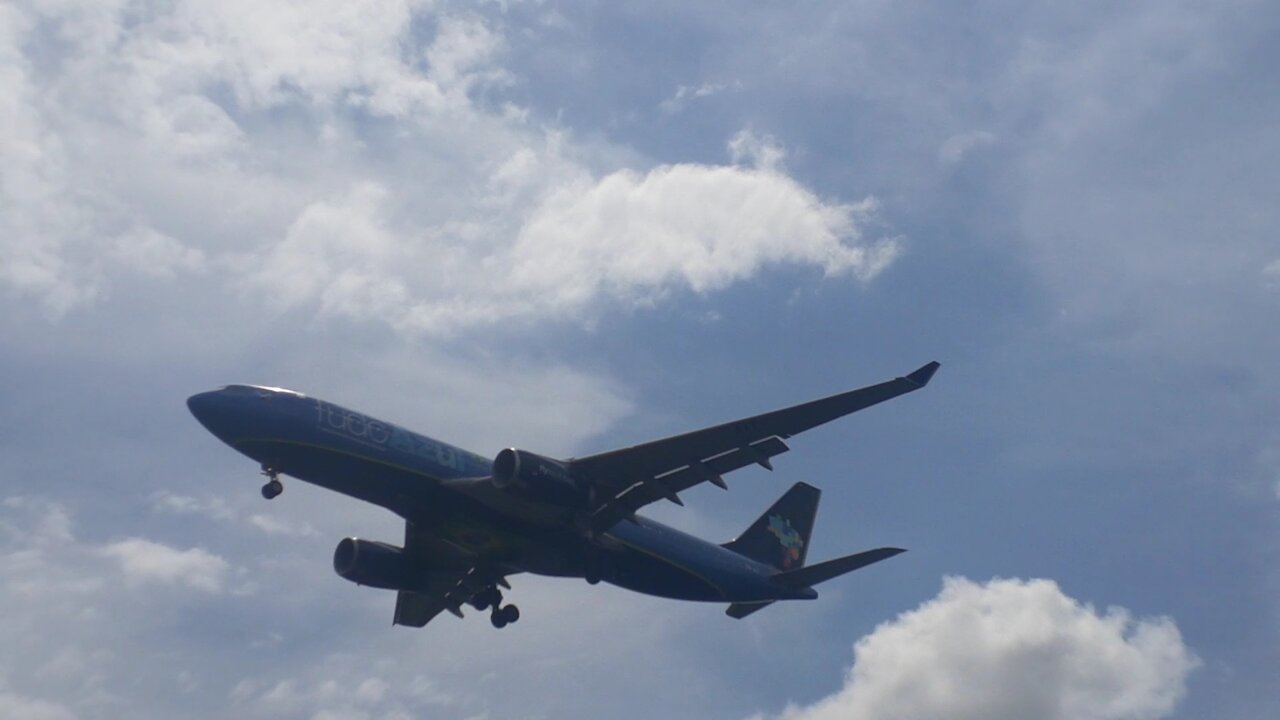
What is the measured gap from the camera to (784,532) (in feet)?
171

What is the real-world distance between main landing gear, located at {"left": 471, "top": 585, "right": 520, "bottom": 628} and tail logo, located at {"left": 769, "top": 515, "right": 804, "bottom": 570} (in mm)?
11383

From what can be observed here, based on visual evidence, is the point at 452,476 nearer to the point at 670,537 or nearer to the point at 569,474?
the point at 569,474

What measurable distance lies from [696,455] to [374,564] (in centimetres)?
1382

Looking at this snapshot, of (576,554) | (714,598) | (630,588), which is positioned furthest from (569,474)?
(714,598)

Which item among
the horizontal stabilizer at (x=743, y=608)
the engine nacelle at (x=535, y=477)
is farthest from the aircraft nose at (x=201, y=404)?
the horizontal stabilizer at (x=743, y=608)

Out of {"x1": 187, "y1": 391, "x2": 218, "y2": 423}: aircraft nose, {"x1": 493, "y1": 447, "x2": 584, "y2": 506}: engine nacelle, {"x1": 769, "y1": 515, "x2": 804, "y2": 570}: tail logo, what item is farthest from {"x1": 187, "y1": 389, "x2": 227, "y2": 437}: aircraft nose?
{"x1": 769, "y1": 515, "x2": 804, "y2": 570}: tail logo

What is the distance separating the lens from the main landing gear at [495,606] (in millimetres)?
46125

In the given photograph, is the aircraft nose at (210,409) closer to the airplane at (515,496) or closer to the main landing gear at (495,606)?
the airplane at (515,496)

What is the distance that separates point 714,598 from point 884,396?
13.9 m

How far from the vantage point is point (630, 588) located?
44031 mm

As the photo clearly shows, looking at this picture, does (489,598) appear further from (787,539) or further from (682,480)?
(787,539)

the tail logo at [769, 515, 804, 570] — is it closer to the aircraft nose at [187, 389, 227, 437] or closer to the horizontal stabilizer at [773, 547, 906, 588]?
the horizontal stabilizer at [773, 547, 906, 588]

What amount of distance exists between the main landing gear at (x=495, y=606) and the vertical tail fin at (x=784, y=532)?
9.20m

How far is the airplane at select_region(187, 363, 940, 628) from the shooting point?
124 feet
